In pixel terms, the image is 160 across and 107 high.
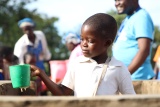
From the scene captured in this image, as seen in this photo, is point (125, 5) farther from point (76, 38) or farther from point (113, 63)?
point (76, 38)

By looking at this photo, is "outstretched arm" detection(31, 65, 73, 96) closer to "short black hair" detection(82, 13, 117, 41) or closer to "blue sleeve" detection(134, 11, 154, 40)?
"short black hair" detection(82, 13, 117, 41)

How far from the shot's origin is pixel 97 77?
8.70 feet

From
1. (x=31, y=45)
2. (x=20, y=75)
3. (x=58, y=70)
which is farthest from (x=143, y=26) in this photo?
(x=58, y=70)

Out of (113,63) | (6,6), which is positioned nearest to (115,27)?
(113,63)

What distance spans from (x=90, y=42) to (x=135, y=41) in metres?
1.46


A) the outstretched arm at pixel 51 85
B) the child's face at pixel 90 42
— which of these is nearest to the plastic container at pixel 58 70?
the outstretched arm at pixel 51 85

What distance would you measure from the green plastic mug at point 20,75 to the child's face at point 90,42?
1.15ft

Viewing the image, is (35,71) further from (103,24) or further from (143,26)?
(143,26)

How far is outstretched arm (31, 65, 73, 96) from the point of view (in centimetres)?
263

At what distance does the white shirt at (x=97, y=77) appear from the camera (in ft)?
8.72

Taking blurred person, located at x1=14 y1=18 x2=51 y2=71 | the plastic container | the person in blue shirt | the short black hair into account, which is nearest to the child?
the short black hair

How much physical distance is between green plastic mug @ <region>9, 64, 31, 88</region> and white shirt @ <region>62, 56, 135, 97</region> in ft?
0.91

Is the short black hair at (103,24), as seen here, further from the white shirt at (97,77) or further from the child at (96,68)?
the white shirt at (97,77)

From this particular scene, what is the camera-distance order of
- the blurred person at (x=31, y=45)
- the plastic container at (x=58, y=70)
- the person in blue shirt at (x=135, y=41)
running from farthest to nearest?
the plastic container at (x=58, y=70), the blurred person at (x=31, y=45), the person in blue shirt at (x=135, y=41)
